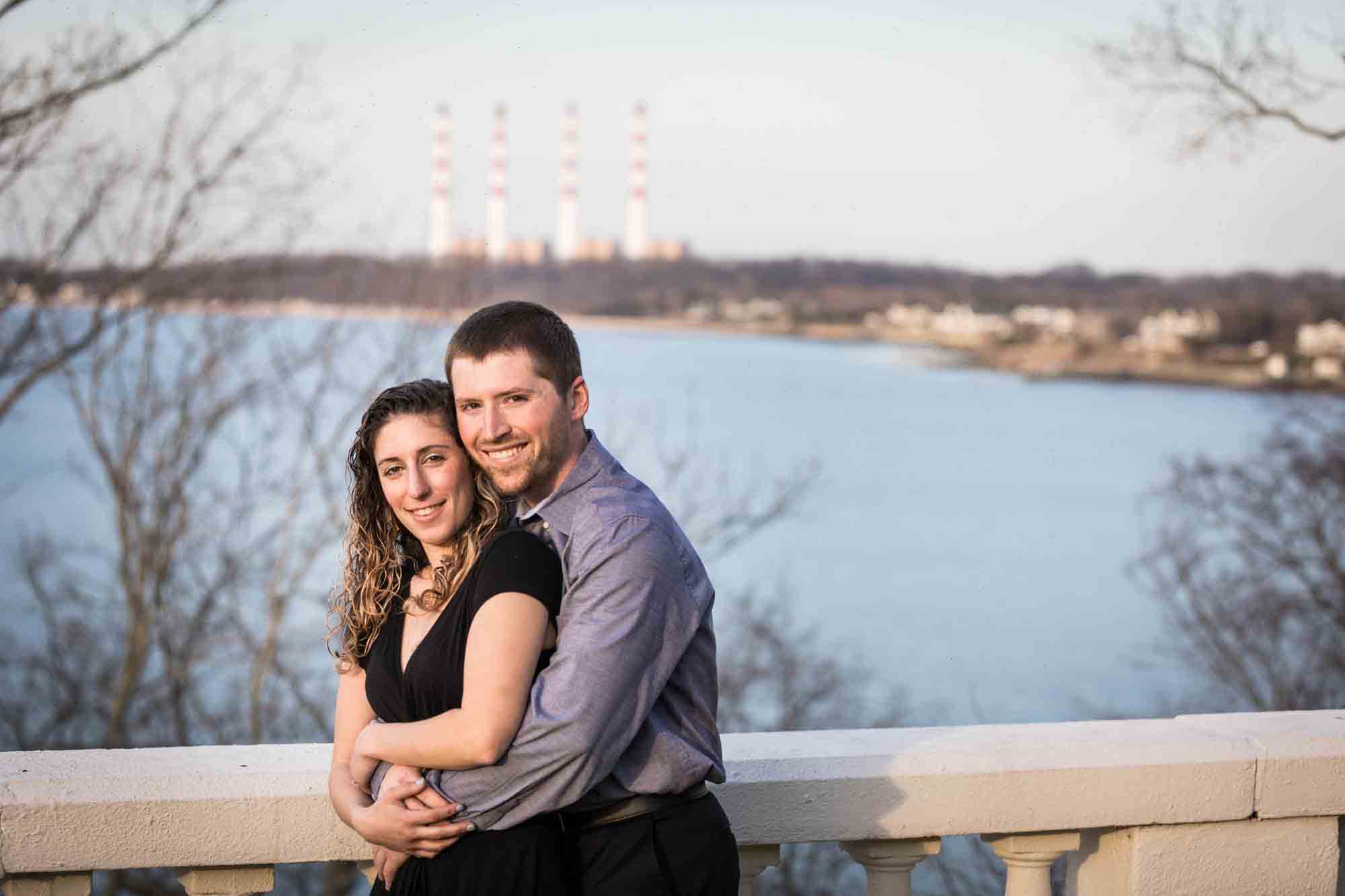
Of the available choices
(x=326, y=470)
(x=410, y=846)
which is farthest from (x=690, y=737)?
(x=326, y=470)

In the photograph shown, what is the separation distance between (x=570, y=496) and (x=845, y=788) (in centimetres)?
88

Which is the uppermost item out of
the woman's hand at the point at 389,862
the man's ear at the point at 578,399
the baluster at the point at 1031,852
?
the man's ear at the point at 578,399

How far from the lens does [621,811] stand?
2416 mm

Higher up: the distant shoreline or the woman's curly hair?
the distant shoreline

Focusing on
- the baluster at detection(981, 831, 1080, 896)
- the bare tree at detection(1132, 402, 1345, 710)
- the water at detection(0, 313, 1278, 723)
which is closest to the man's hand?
the baluster at detection(981, 831, 1080, 896)

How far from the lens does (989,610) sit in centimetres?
3316

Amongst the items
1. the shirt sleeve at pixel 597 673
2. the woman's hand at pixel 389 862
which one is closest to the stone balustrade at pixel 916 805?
the woman's hand at pixel 389 862

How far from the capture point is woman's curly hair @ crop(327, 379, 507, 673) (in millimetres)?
2486

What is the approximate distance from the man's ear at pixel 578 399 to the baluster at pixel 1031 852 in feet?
4.10

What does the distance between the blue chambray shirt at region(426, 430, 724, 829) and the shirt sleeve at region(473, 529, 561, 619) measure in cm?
2

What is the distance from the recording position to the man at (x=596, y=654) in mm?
2234

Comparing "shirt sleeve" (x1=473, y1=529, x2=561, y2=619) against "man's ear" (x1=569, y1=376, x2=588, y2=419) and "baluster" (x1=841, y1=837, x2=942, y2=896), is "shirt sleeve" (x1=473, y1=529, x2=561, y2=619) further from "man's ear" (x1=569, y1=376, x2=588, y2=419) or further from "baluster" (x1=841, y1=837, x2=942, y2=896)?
"baluster" (x1=841, y1=837, x2=942, y2=896)

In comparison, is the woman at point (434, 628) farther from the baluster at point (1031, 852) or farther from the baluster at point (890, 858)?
the baluster at point (1031, 852)

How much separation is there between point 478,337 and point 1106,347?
39.2 m
